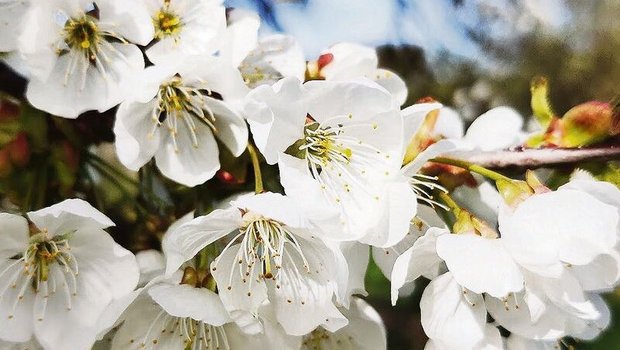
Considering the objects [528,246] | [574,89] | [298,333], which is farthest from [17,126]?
[574,89]

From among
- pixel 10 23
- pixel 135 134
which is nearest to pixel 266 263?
pixel 135 134

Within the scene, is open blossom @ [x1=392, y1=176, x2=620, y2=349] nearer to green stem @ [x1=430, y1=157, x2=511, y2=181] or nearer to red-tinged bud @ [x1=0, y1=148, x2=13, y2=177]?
green stem @ [x1=430, y1=157, x2=511, y2=181]

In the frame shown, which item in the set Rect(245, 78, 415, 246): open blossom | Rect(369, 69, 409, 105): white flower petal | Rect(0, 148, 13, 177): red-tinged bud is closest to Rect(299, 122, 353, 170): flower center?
Rect(245, 78, 415, 246): open blossom

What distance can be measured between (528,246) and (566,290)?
45 mm

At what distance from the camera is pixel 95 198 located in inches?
23.4

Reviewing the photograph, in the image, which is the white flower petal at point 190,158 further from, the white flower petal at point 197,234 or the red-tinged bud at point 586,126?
the red-tinged bud at point 586,126

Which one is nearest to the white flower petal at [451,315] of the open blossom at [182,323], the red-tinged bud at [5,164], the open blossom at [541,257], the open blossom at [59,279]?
the open blossom at [541,257]

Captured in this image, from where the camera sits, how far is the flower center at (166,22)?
0.50 m

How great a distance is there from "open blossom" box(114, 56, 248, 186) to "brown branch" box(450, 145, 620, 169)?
18cm

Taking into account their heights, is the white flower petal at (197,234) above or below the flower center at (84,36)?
below

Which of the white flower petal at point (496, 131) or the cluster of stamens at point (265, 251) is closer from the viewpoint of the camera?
the cluster of stamens at point (265, 251)

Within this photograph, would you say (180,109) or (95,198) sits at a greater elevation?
(180,109)

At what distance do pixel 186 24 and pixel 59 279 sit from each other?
0.21 meters

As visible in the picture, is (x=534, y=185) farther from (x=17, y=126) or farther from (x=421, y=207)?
(x=17, y=126)
